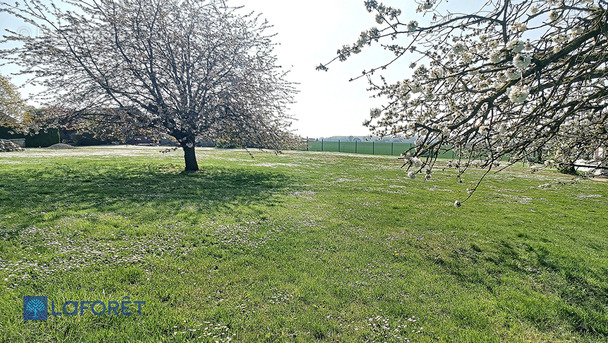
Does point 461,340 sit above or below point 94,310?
below

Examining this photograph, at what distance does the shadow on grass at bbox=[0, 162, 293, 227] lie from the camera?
20.9 feet

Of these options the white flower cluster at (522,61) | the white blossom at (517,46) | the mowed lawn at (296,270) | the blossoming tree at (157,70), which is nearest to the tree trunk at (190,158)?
the blossoming tree at (157,70)

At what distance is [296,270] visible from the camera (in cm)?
→ 409

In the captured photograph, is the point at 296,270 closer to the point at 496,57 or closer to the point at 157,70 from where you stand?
the point at 496,57

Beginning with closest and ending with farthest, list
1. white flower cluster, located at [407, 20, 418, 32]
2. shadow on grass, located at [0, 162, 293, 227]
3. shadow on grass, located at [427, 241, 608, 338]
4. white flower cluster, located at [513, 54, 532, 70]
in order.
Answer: white flower cluster, located at [513, 54, 532, 70], shadow on grass, located at [427, 241, 608, 338], white flower cluster, located at [407, 20, 418, 32], shadow on grass, located at [0, 162, 293, 227]

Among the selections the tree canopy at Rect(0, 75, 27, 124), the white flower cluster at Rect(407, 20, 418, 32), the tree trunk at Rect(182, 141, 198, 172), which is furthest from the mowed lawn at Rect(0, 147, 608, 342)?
the tree canopy at Rect(0, 75, 27, 124)

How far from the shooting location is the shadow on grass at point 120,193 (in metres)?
6.36

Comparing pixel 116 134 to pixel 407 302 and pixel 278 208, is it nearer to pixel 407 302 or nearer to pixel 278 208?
A: pixel 278 208

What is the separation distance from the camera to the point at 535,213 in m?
8.14

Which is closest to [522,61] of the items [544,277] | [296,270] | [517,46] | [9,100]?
[517,46]

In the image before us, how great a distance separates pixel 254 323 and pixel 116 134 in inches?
496

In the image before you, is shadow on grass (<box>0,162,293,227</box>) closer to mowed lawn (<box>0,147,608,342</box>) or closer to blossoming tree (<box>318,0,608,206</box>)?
mowed lawn (<box>0,147,608,342</box>)

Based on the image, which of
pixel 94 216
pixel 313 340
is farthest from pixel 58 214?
pixel 313 340

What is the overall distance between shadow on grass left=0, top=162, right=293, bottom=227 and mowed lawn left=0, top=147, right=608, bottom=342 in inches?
4.0
